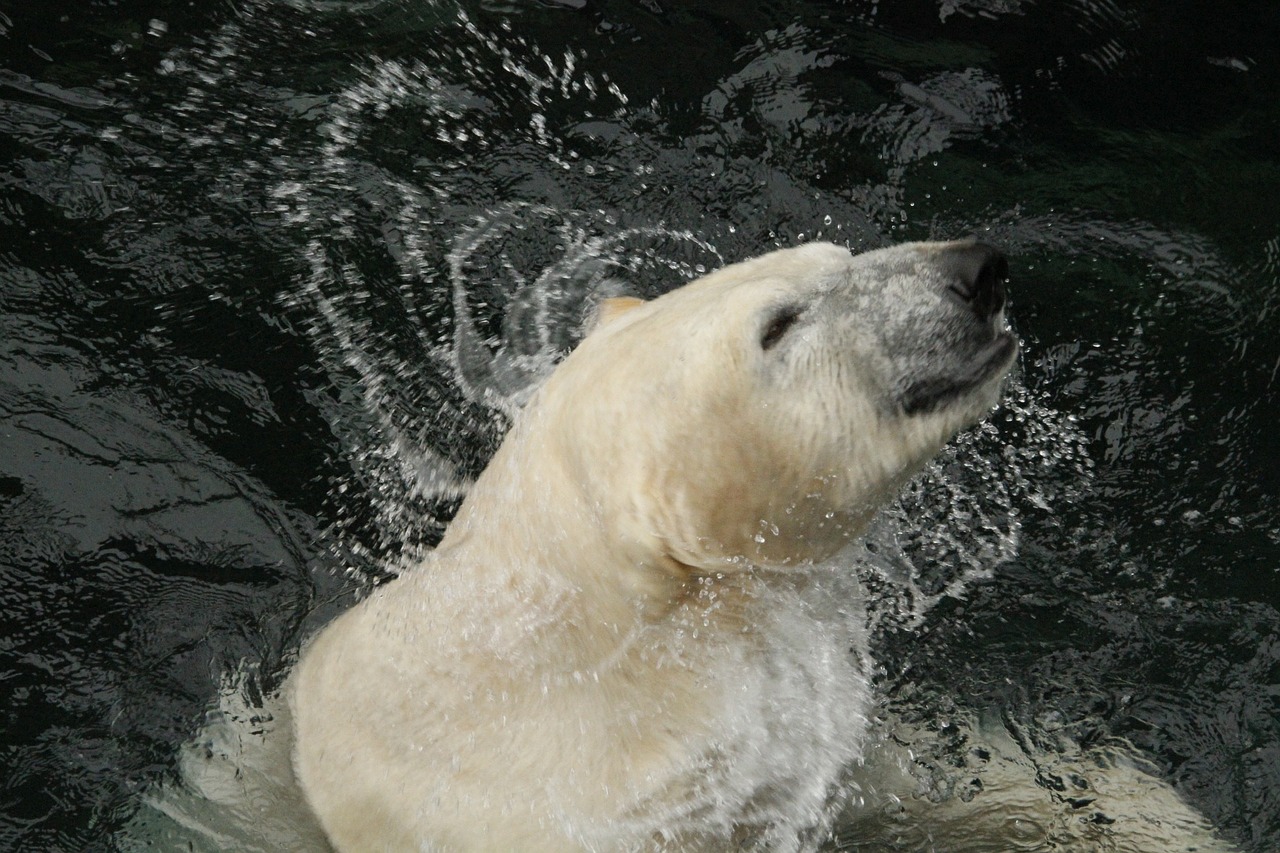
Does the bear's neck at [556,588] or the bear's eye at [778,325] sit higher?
the bear's eye at [778,325]

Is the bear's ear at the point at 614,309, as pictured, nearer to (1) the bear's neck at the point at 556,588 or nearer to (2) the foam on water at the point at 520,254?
(1) the bear's neck at the point at 556,588

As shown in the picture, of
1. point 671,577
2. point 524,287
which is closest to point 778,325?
point 671,577

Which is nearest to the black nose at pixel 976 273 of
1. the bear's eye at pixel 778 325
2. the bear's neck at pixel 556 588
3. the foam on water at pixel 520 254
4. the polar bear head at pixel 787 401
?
the polar bear head at pixel 787 401

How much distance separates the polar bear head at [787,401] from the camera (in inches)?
100

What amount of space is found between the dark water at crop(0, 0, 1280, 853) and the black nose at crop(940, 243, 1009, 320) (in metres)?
1.60

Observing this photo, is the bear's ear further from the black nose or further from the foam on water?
the foam on water

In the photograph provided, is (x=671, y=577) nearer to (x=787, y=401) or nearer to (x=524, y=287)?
(x=787, y=401)

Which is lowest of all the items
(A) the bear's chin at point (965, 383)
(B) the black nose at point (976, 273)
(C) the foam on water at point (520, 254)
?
(C) the foam on water at point (520, 254)

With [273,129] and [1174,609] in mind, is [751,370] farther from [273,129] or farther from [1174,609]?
[273,129]

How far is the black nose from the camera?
251 cm

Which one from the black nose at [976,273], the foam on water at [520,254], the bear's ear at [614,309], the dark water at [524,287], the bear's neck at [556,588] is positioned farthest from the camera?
the foam on water at [520,254]

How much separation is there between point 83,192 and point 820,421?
339cm

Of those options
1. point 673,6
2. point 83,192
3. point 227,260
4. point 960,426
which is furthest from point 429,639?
point 673,6

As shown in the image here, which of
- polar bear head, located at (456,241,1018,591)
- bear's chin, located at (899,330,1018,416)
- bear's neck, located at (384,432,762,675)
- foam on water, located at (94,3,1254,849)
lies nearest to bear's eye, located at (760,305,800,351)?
polar bear head, located at (456,241,1018,591)
